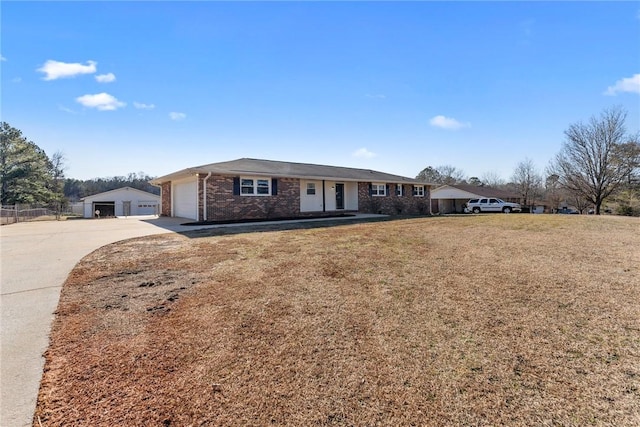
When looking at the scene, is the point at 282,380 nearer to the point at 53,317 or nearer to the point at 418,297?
the point at 418,297

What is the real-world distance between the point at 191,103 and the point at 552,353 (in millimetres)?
15203

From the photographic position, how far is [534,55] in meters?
11.5

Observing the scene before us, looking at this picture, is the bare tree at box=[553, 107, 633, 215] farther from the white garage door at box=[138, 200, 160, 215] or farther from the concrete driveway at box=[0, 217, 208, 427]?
the white garage door at box=[138, 200, 160, 215]

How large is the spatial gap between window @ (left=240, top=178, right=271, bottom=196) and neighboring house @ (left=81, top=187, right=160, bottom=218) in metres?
23.2

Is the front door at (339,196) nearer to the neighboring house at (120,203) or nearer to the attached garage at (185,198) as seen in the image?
the attached garage at (185,198)

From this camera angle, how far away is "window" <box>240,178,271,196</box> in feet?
48.6

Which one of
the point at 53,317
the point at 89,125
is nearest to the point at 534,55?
the point at 53,317

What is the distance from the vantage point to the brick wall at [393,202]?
19984 millimetres

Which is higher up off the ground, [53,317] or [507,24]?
[507,24]

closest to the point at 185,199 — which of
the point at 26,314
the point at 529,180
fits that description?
the point at 26,314

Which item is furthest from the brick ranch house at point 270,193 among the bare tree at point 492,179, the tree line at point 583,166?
the bare tree at point 492,179

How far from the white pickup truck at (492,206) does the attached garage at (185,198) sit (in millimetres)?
27246

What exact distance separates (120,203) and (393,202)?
3238 cm

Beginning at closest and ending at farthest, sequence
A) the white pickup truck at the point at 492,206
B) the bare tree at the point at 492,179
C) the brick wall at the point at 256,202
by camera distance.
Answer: the brick wall at the point at 256,202
the white pickup truck at the point at 492,206
the bare tree at the point at 492,179
